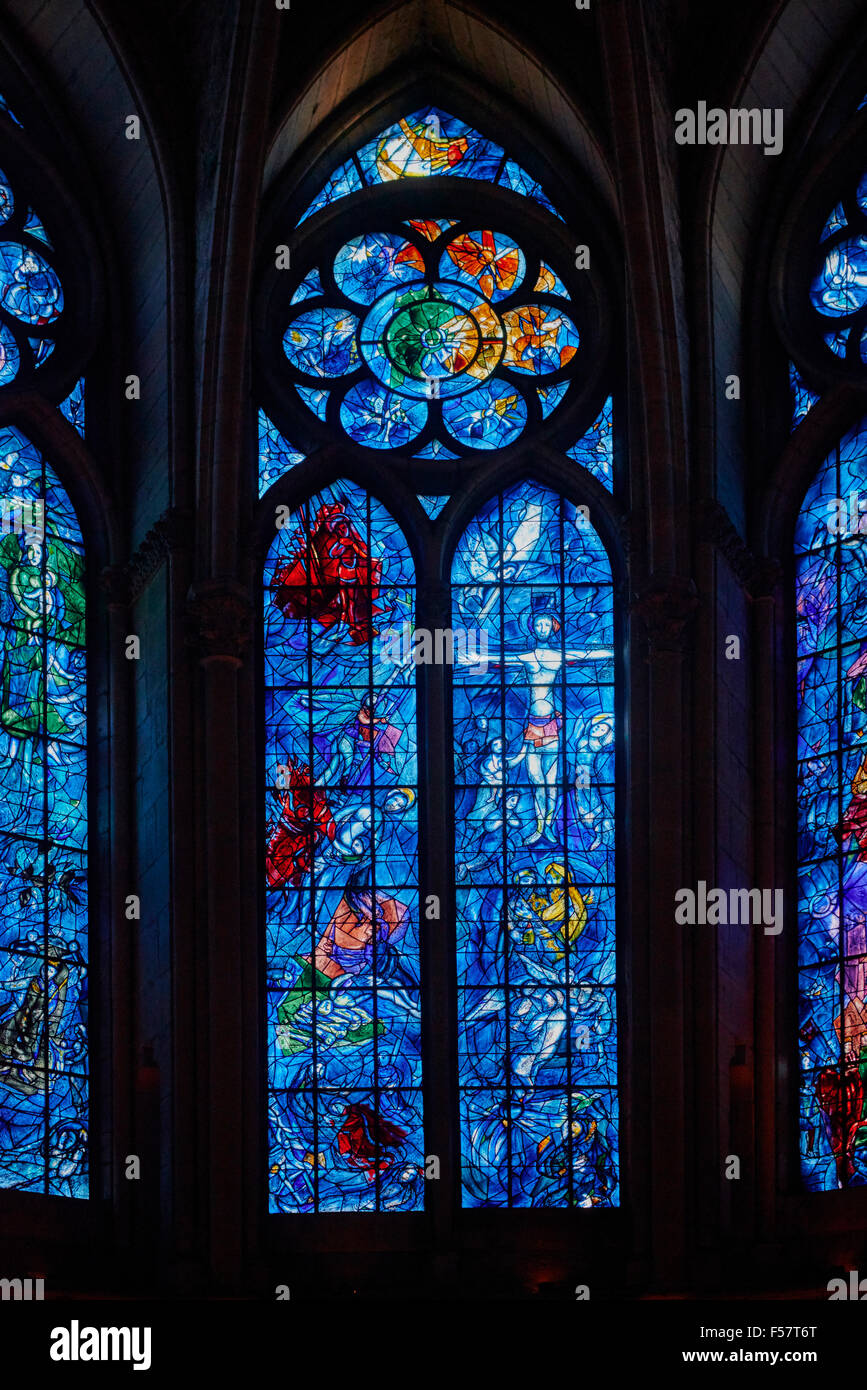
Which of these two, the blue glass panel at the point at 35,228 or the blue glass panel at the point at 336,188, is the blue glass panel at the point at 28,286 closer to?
the blue glass panel at the point at 35,228

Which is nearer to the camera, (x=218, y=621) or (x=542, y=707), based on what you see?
(x=218, y=621)

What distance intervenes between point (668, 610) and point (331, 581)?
3316 mm

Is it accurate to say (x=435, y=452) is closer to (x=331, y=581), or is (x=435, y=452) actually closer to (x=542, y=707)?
(x=331, y=581)

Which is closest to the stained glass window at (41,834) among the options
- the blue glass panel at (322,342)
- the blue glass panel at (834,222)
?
the blue glass panel at (322,342)

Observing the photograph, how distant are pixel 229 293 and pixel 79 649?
3506 millimetres

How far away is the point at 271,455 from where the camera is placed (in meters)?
29.6

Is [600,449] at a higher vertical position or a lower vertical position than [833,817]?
higher

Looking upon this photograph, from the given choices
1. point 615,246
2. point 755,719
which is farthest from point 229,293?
point 755,719

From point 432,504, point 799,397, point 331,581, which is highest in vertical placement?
point 799,397

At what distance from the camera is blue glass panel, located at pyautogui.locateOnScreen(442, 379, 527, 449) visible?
2975 cm

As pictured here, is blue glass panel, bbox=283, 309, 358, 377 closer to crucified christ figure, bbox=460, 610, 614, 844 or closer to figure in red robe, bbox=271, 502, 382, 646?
figure in red robe, bbox=271, 502, 382, 646

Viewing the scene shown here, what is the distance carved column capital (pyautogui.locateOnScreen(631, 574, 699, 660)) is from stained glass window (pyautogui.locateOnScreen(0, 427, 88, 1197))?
5189 mm

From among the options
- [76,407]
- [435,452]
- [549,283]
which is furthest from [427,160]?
[76,407]

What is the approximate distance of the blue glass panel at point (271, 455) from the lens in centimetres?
2950
